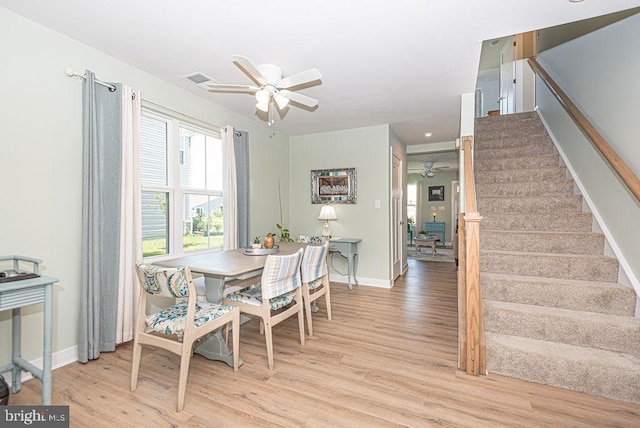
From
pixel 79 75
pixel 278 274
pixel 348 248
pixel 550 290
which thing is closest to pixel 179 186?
pixel 79 75

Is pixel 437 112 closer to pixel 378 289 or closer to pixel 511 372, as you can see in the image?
pixel 378 289

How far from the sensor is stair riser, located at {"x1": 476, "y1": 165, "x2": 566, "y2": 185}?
3420 millimetres

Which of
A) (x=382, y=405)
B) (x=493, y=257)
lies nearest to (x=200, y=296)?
(x=382, y=405)

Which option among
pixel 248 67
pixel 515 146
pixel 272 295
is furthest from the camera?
pixel 515 146

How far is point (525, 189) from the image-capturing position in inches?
135

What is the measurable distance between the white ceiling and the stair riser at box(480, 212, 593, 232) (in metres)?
1.45

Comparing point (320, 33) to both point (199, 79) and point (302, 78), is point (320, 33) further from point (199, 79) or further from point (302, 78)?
point (199, 79)

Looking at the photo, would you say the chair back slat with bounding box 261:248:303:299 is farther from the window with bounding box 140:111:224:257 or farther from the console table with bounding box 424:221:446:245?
the console table with bounding box 424:221:446:245

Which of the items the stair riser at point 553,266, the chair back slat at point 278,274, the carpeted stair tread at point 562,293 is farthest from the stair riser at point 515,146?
the chair back slat at point 278,274

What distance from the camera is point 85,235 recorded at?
2.30 metres

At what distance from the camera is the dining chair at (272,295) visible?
2.29 m

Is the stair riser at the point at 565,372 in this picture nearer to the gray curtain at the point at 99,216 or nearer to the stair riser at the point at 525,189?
the stair riser at the point at 525,189

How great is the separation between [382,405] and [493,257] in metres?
1.74

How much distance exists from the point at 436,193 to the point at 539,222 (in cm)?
735
